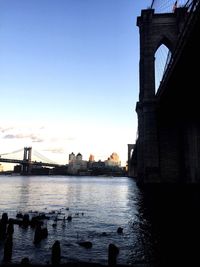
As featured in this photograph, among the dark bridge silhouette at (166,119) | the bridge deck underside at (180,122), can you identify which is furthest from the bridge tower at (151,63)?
the bridge deck underside at (180,122)

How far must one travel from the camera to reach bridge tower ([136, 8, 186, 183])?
163ft

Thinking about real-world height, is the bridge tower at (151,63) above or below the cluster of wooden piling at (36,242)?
above

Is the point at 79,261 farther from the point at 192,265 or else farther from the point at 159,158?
the point at 159,158

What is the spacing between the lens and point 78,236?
20.5 m

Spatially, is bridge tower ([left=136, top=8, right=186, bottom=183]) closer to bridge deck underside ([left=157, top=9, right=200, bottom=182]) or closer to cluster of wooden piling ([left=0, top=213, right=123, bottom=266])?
bridge deck underside ([left=157, top=9, right=200, bottom=182])

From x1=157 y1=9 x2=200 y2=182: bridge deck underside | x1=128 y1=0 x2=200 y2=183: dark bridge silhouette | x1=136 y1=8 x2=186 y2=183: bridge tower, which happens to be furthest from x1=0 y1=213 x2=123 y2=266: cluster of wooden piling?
x1=136 y1=8 x2=186 y2=183: bridge tower

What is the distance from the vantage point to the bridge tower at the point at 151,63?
49812 millimetres

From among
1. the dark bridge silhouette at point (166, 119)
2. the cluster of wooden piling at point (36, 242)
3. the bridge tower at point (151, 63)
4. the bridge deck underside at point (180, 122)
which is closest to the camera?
the cluster of wooden piling at point (36, 242)

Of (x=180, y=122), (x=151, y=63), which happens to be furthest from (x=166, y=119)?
(x=151, y=63)

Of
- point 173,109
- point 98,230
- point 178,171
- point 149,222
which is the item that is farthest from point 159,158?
point 98,230

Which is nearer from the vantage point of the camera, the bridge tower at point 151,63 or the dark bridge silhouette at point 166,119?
the dark bridge silhouette at point 166,119

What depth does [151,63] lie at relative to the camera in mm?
55094

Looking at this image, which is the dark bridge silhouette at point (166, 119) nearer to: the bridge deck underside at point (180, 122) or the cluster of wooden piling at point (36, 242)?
the bridge deck underside at point (180, 122)

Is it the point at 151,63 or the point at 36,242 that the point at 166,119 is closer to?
the point at 151,63
